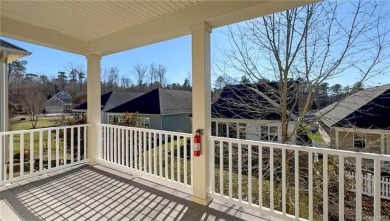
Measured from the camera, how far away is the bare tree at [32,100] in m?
8.84

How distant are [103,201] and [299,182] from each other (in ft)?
11.5

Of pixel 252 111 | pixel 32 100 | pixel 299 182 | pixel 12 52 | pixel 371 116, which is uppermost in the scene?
pixel 12 52

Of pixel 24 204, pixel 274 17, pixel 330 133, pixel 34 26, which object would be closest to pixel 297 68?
pixel 274 17

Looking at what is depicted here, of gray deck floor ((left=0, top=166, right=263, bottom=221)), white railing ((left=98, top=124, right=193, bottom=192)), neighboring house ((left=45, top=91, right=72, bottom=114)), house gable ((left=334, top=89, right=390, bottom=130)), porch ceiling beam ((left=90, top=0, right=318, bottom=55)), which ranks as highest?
porch ceiling beam ((left=90, top=0, right=318, bottom=55))

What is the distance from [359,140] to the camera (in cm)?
487

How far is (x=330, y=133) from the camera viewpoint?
5.00 m

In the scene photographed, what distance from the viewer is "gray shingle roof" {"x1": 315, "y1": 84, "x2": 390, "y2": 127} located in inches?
177

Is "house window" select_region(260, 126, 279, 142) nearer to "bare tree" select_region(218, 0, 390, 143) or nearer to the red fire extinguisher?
"bare tree" select_region(218, 0, 390, 143)

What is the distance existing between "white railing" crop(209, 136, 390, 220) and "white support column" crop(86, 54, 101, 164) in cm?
252

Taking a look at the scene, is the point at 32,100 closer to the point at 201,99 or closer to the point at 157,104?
the point at 157,104

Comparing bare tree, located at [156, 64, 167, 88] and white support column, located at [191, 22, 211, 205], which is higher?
bare tree, located at [156, 64, 167, 88]

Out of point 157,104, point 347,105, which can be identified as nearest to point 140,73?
point 157,104

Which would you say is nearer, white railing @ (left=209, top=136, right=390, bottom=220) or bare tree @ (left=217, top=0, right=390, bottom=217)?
white railing @ (left=209, top=136, right=390, bottom=220)

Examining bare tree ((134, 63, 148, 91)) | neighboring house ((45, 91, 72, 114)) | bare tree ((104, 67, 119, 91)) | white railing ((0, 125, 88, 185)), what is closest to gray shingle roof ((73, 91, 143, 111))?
bare tree ((104, 67, 119, 91))
